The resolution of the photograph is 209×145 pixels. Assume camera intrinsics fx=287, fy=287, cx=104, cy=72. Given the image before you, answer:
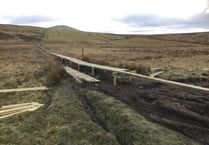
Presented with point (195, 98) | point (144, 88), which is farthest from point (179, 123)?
point (144, 88)

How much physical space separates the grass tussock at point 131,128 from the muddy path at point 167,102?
0.37 meters

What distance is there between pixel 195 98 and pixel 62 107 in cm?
464

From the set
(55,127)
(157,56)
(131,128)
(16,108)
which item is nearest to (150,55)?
(157,56)

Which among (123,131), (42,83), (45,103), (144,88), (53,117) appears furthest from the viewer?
(42,83)

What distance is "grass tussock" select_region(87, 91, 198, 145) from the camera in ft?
21.3

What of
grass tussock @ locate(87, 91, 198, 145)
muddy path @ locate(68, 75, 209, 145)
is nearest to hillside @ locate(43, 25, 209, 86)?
muddy path @ locate(68, 75, 209, 145)

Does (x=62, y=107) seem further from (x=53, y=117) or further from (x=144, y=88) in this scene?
(x=144, y=88)

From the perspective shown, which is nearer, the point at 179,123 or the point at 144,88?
the point at 179,123

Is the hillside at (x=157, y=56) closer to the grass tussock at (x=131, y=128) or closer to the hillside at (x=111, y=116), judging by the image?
the hillside at (x=111, y=116)

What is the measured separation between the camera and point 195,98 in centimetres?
1004

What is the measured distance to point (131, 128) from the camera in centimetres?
721

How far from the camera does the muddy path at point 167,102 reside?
7.41 meters

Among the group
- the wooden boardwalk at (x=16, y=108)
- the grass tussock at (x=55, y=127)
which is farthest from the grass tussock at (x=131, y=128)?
the wooden boardwalk at (x=16, y=108)

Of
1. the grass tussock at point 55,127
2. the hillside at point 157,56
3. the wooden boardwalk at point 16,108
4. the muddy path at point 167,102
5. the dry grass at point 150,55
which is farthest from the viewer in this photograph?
the dry grass at point 150,55
